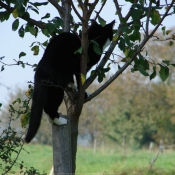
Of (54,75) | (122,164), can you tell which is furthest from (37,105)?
(122,164)

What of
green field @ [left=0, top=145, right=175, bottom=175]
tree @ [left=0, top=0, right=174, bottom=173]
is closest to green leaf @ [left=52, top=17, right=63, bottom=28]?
tree @ [left=0, top=0, right=174, bottom=173]

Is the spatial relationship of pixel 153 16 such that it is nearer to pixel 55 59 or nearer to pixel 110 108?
pixel 55 59

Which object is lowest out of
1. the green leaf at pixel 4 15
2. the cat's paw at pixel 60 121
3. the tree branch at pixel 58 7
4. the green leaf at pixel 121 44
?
the cat's paw at pixel 60 121

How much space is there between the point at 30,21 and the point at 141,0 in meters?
1.02

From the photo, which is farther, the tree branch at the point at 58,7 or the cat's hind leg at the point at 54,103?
the cat's hind leg at the point at 54,103

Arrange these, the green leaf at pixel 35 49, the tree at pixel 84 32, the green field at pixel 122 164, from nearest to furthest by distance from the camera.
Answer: the tree at pixel 84 32, the green leaf at pixel 35 49, the green field at pixel 122 164

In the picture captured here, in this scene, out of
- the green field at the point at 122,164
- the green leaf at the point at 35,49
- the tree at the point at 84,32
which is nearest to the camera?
the tree at the point at 84,32

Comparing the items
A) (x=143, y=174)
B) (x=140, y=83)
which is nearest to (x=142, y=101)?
(x=140, y=83)

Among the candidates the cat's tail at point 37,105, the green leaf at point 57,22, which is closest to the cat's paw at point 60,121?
the cat's tail at point 37,105

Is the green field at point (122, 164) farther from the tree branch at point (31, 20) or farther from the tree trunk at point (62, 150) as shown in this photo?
the tree branch at point (31, 20)

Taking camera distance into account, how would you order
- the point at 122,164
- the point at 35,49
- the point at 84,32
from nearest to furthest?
1. the point at 84,32
2. the point at 35,49
3. the point at 122,164

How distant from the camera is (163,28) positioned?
4148 mm

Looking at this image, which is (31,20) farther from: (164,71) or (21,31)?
(164,71)

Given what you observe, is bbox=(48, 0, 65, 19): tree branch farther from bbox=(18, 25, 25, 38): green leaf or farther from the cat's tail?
the cat's tail
